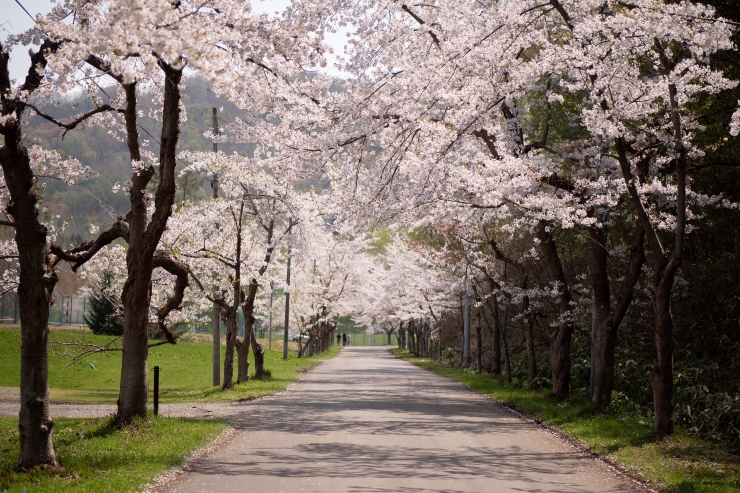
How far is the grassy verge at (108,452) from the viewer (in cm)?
816

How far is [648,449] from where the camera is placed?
1130 centimetres

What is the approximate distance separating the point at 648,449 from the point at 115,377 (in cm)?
2531

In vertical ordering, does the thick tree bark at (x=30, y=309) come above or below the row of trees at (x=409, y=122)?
below

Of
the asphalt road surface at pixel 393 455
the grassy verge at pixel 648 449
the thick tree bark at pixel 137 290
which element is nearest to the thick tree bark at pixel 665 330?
the grassy verge at pixel 648 449

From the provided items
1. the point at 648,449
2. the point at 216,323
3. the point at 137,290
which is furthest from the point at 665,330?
the point at 216,323

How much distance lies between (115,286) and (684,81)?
996 inches

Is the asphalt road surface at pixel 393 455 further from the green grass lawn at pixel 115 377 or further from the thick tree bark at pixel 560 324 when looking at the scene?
the green grass lawn at pixel 115 377

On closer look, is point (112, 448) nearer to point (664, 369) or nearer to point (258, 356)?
point (664, 369)

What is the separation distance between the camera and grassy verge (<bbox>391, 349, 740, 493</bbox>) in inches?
356

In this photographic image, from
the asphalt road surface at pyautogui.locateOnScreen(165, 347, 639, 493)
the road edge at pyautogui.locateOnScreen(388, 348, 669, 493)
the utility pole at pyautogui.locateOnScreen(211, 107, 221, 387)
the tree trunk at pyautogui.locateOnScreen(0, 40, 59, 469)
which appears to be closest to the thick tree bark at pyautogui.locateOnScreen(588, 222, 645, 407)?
the road edge at pyautogui.locateOnScreen(388, 348, 669, 493)

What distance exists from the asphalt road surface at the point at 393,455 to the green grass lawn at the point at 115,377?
19.0ft

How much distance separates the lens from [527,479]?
9273 mm

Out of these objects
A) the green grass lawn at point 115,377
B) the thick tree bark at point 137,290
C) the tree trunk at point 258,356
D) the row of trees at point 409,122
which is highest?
the row of trees at point 409,122

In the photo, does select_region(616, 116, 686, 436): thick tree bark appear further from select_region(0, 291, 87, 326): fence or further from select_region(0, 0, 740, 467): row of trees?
select_region(0, 291, 87, 326): fence
